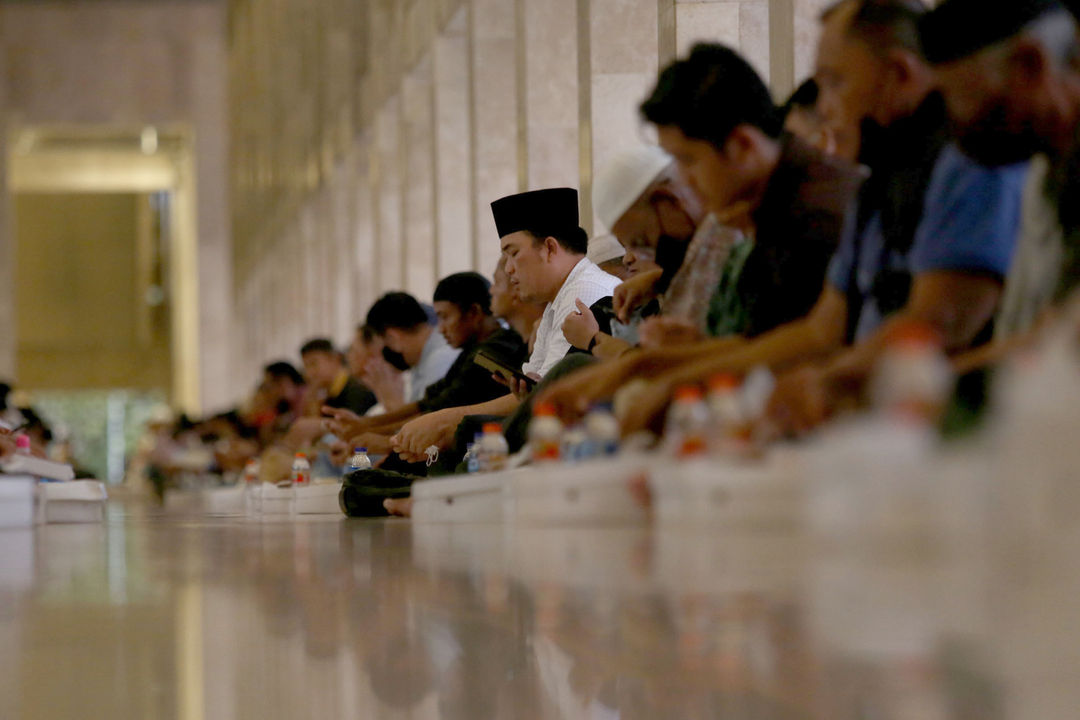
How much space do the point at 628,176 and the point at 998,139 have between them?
79.5 inches

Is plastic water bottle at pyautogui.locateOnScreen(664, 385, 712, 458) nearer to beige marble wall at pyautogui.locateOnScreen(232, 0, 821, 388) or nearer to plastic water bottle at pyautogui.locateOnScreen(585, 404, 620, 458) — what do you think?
plastic water bottle at pyautogui.locateOnScreen(585, 404, 620, 458)

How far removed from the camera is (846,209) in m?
3.43

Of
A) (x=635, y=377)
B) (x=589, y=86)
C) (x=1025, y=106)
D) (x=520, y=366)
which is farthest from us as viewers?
(x=589, y=86)

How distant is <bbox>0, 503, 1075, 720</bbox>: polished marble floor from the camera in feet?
3.52

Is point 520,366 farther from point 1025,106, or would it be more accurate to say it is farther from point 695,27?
point 1025,106

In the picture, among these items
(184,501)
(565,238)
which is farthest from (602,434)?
(184,501)

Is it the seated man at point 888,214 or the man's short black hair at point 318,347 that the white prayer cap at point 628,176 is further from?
the man's short black hair at point 318,347

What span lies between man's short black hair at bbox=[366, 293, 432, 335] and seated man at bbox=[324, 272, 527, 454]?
633 mm

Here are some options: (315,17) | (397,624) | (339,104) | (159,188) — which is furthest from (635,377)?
(159,188)

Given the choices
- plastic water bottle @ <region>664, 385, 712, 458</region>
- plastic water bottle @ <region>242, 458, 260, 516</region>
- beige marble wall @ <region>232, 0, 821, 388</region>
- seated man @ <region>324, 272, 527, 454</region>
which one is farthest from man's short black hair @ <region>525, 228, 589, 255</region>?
plastic water bottle @ <region>664, 385, 712, 458</region>

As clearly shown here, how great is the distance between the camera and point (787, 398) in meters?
2.02

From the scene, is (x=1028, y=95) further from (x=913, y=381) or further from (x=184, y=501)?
(x=184, y=501)

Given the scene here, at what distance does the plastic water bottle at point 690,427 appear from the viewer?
2.28m

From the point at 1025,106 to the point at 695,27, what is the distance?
5140mm
